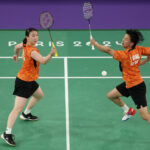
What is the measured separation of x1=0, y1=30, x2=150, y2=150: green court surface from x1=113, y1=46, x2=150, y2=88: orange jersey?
48.4 inches

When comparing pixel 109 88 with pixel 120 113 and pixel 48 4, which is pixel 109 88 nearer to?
pixel 120 113

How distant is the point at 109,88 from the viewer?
8.50m

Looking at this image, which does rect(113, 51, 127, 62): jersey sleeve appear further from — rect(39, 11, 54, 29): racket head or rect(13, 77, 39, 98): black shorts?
rect(13, 77, 39, 98): black shorts

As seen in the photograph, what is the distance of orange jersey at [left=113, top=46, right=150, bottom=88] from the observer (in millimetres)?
5762

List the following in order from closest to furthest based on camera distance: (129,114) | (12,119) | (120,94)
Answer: (12,119), (120,94), (129,114)

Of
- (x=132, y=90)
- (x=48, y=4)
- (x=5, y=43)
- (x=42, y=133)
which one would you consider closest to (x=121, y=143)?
(x=132, y=90)

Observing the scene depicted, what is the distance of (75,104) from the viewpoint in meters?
7.81

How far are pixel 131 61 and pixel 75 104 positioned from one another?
238 centimetres

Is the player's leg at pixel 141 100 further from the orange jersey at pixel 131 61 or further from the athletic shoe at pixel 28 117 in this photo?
the athletic shoe at pixel 28 117

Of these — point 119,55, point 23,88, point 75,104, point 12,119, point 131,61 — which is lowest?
point 75,104

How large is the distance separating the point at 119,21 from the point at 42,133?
6668 mm

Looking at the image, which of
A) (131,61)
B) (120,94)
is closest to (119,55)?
(131,61)

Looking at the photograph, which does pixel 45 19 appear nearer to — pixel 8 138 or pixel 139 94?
pixel 139 94

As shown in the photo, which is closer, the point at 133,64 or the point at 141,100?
the point at 133,64
